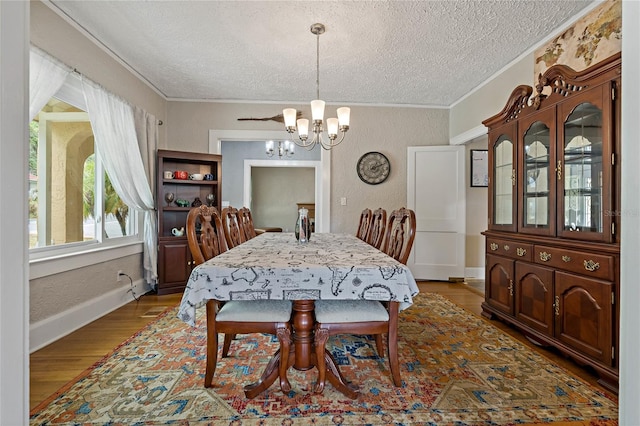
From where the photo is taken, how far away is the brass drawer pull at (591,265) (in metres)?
1.84

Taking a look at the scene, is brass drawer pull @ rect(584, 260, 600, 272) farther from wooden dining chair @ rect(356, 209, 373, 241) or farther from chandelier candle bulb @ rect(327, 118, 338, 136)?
chandelier candle bulb @ rect(327, 118, 338, 136)

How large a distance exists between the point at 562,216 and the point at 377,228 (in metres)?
1.31

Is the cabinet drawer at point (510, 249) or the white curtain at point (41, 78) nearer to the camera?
the white curtain at point (41, 78)

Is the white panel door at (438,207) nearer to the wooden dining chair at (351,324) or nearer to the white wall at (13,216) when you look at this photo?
the wooden dining chair at (351,324)

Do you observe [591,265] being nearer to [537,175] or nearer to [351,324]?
[537,175]

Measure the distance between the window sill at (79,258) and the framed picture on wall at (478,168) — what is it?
4615mm

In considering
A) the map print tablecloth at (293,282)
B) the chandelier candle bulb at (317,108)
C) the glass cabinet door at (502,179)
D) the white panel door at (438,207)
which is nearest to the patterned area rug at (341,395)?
the map print tablecloth at (293,282)

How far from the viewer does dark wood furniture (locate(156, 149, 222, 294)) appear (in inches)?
145

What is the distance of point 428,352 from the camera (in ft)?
7.12

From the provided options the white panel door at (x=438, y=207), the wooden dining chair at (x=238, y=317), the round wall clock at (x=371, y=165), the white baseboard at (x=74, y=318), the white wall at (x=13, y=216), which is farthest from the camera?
the round wall clock at (x=371, y=165)

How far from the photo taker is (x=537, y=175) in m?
2.42

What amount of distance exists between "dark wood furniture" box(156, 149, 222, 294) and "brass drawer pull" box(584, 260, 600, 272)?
12.3 ft

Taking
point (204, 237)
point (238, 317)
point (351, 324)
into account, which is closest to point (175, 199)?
point (204, 237)

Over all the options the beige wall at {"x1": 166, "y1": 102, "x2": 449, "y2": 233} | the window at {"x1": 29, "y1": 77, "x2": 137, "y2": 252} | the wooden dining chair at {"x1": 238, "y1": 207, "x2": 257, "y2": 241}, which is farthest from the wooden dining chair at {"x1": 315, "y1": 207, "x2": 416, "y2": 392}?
the beige wall at {"x1": 166, "y1": 102, "x2": 449, "y2": 233}
